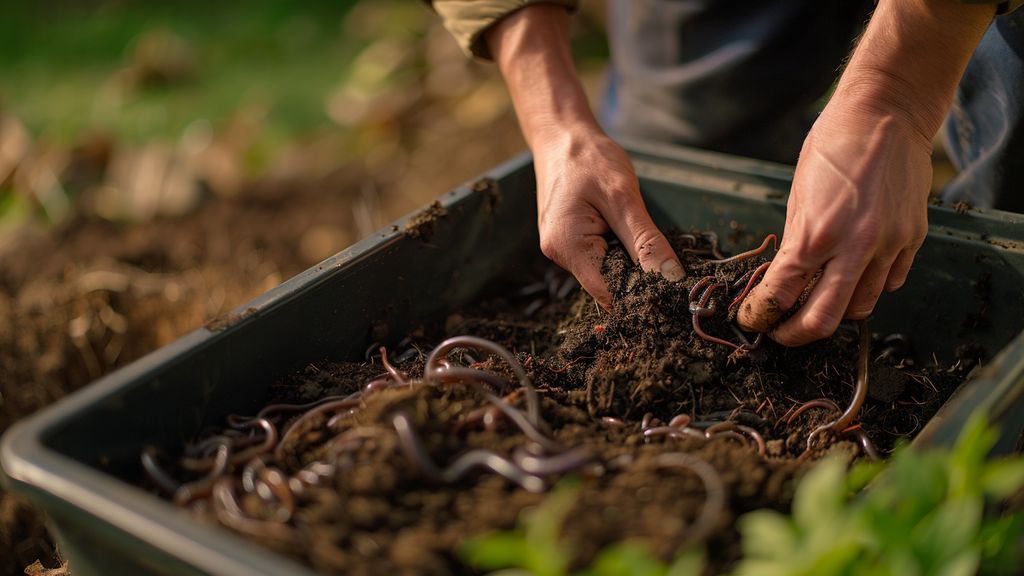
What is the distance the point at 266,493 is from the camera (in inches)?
46.4

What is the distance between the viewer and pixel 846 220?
137 cm

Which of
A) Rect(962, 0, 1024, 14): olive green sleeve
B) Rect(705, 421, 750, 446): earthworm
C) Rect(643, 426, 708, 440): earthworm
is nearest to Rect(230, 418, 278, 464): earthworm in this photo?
Rect(643, 426, 708, 440): earthworm

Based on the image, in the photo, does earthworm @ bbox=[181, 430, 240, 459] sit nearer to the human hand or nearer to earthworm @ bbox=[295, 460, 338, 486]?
earthworm @ bbox=[295, 460, 338, 486]

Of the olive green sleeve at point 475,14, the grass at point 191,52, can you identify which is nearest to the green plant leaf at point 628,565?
the olive green sleeve at point 475,14

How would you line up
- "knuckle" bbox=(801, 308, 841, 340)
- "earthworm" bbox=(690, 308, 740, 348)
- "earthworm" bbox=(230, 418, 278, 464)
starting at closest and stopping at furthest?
"earthworm" bbox=(230, 418, 278, 464) < "knuckle" bbox=(801, 308, 841, 340) < "earthworm" bbox=(690, 308, 740, 348)

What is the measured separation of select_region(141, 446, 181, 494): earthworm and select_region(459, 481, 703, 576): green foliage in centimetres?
46

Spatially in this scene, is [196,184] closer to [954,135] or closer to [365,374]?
[365,374]

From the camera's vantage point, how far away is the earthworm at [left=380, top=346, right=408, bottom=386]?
1438 mm

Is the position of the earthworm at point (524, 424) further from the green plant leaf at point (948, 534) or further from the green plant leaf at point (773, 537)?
the green plant leaf at point (948, 534)

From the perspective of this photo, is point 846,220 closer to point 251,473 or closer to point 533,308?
point 533,308

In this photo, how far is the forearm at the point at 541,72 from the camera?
1885 millimetres

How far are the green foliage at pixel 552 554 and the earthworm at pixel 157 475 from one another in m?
0.46

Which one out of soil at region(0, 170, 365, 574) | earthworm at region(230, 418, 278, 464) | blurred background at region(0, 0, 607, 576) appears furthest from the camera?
blurred background at region(0, 0, 607, 576)

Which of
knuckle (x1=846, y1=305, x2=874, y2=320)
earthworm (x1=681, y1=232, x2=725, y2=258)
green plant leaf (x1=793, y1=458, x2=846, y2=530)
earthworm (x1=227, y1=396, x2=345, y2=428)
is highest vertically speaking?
green plant leaf (x1=793, y1=458, x2=846, y2=530)
